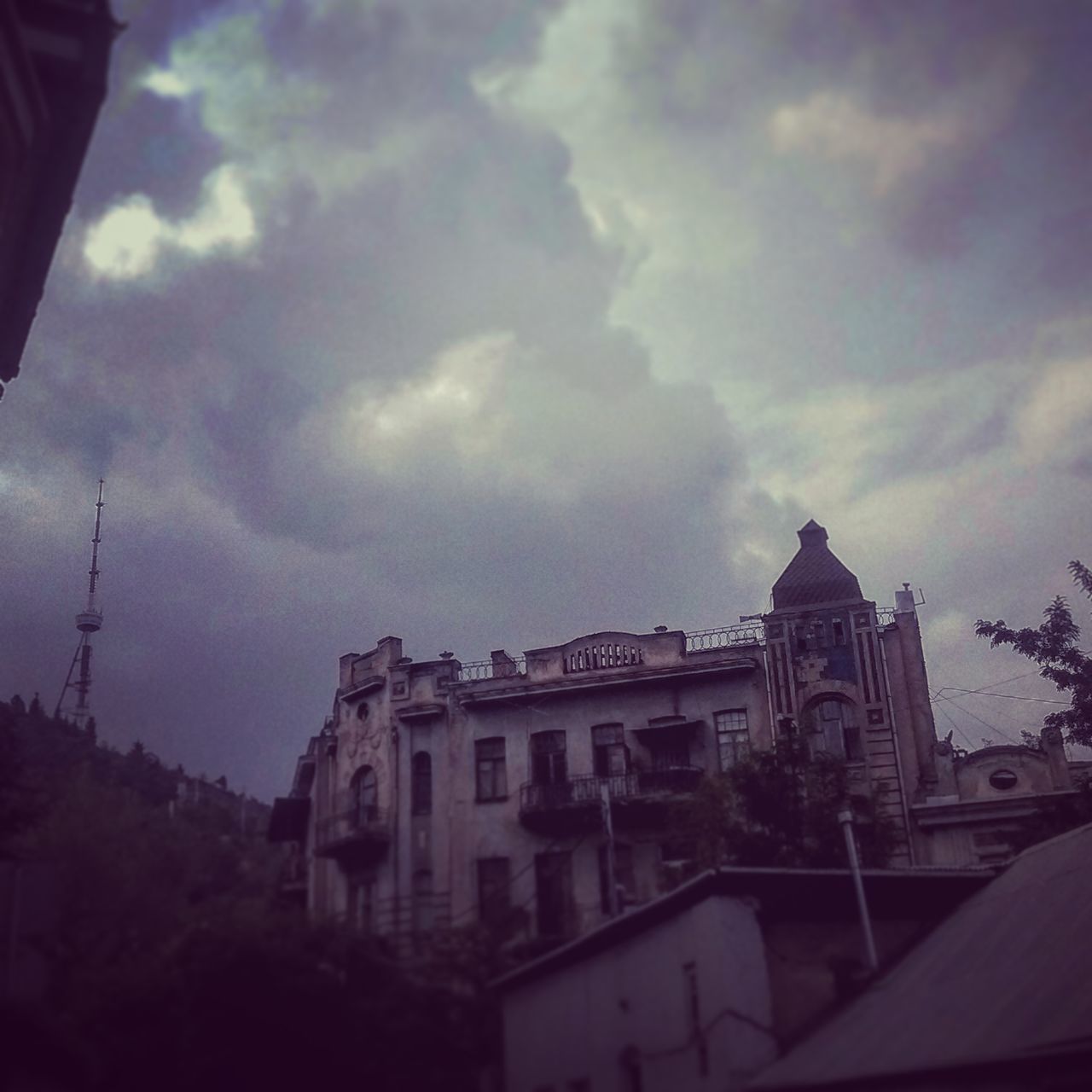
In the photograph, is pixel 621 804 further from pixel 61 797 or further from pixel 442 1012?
pixel 61 797

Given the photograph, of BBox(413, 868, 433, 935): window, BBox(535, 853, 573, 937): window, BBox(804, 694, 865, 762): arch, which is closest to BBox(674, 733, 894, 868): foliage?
BBox(804, 694, 865, 762): arch

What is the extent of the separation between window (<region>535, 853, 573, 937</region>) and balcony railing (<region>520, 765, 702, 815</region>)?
163 cm

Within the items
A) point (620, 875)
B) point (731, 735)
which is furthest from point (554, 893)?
point (731, 735)

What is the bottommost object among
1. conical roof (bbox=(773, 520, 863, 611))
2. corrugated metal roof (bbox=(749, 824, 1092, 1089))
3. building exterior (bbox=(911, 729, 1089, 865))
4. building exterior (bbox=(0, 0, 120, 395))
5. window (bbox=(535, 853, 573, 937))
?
corrugated metal roof (bbox=(749, 824, 1092, 1089))

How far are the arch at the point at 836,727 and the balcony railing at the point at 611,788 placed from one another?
3996mm

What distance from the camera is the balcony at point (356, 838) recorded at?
126 feet

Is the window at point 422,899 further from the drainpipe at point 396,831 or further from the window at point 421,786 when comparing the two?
the window at point 421,786

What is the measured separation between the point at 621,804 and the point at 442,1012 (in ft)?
42.4

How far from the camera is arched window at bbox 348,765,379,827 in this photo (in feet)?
129

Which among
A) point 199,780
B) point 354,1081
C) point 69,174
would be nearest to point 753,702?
point 354,1081

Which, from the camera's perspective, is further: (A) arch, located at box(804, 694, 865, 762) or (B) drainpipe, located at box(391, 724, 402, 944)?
(B) drainpipe, located at box(391, 724, 402, 944)

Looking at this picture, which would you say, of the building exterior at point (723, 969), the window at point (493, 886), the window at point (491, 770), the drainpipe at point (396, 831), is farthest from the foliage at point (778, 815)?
the drainpipe at point (396, 831)

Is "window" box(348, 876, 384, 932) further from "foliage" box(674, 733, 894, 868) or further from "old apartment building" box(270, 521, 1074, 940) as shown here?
"foliage" box(674, 733, 894, 868)

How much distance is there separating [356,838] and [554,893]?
6432 millimetres
